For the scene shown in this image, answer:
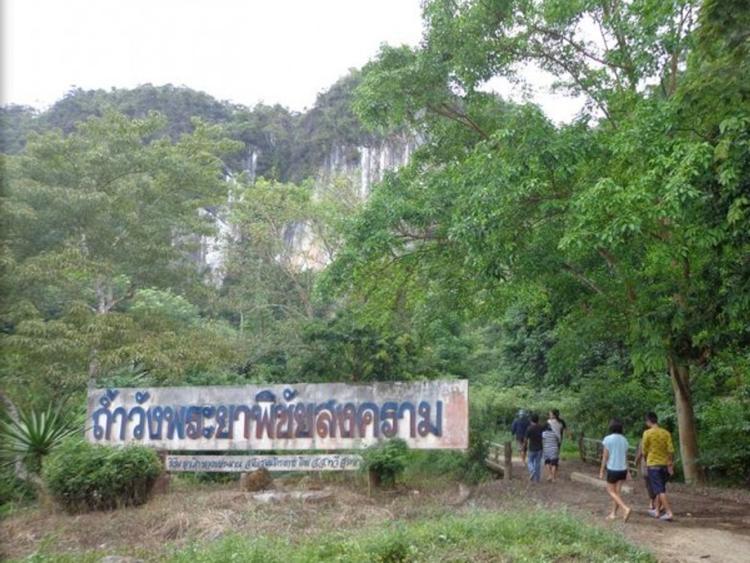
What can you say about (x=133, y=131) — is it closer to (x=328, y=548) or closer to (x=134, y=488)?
(x=134, y=488)

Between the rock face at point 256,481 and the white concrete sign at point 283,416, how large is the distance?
1.01 metres

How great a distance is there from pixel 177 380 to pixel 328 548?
9961mm

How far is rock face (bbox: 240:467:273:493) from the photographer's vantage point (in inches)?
425

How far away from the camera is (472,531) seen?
6918 mm

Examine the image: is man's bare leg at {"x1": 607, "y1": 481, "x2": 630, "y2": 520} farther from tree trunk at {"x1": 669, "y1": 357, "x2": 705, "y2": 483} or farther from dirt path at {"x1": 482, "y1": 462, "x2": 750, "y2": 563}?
tree trunk at {"x1": 669, "y1": 357, "x2": 705, "y2": 483}

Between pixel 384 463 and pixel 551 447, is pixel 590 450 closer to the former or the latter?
pixel 551 447

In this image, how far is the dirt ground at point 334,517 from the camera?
779cm

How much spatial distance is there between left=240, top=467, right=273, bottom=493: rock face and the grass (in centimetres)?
328

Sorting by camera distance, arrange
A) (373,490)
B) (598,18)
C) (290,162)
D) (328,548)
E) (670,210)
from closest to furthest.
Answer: (328,548)
(670,210)
(373,490)
(598,18)
(290,162)

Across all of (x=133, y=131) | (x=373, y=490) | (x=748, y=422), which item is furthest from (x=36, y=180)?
(x=748, y=422)

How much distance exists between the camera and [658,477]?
8.80 m

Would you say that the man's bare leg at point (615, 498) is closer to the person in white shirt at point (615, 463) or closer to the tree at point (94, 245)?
the person in white shirt at point (615, 463)

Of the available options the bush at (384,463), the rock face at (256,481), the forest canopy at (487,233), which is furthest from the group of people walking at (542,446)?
the rock face at (256,481)

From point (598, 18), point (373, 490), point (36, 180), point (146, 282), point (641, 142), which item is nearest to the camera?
point (641, 142)
